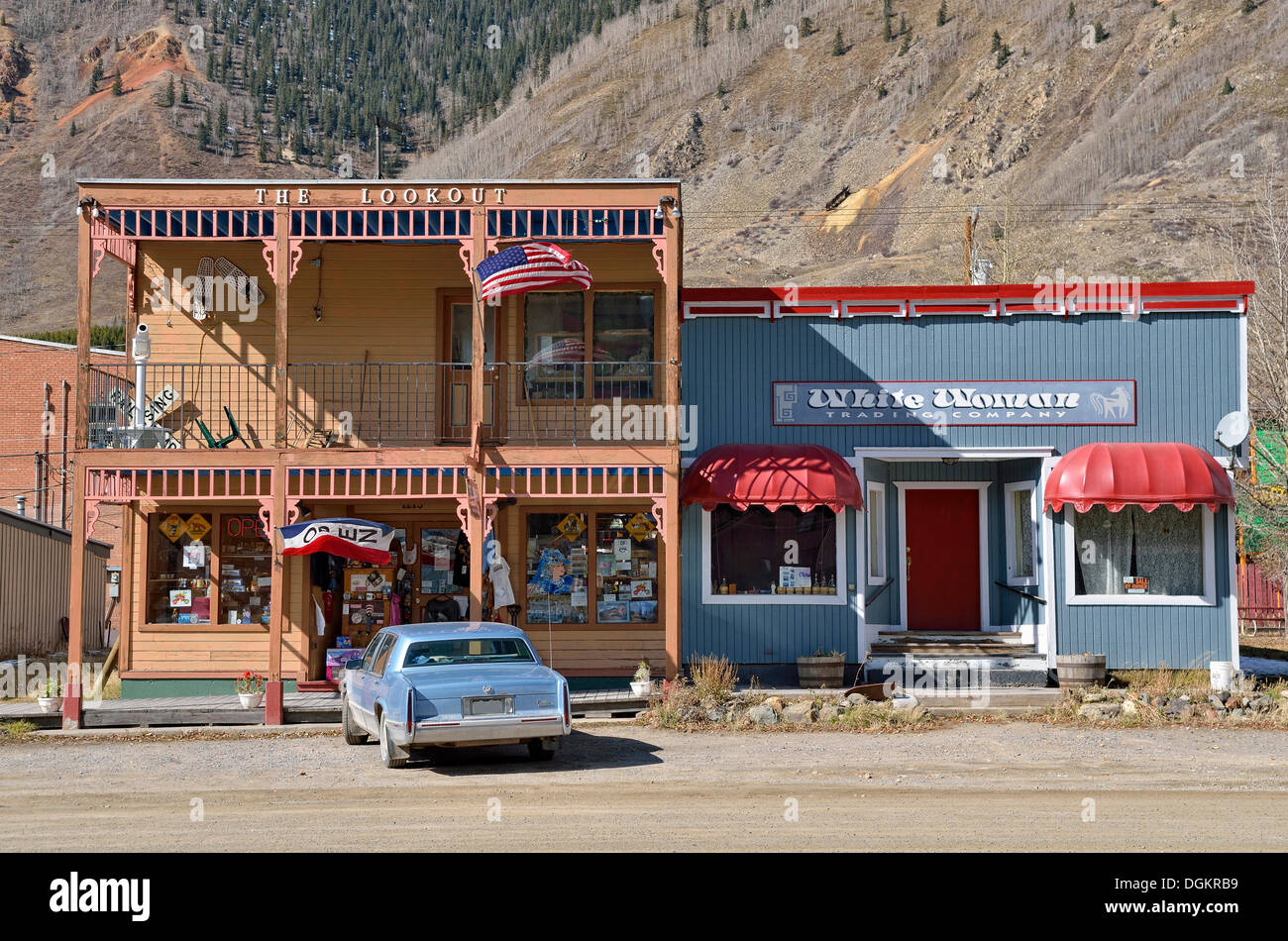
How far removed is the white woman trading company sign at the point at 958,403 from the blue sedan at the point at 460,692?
7.06 m

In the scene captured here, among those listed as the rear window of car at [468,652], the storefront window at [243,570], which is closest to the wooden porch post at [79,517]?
the storefront window at [243,570]

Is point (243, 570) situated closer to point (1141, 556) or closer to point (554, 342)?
point (554, 342)

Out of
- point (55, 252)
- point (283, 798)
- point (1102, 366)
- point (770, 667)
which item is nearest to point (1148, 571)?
point (1102, 366)

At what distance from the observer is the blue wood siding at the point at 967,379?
18.0 m

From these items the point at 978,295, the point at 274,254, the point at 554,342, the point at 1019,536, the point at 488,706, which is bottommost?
the point at 488,706

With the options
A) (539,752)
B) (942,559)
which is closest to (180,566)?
(539,752)

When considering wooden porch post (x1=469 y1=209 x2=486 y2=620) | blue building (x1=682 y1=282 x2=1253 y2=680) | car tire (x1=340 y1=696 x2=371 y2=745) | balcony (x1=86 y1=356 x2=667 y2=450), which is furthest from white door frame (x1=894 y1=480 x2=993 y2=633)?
car tire (x1=340 y1=696 x2=371 y2=745)

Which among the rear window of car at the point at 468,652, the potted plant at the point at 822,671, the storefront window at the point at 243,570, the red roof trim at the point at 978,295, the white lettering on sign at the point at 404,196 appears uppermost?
the white lettering on sign at the point at 404,196

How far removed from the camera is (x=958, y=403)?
18.4m

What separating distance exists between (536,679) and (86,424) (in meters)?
7.89

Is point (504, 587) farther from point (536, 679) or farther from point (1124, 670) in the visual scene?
point (1124, 670)

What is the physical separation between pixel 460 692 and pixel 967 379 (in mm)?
9943

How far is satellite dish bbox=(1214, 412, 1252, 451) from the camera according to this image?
1772cm

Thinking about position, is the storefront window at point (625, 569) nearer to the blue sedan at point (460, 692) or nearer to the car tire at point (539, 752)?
the blue sedan at point (460, 692)
